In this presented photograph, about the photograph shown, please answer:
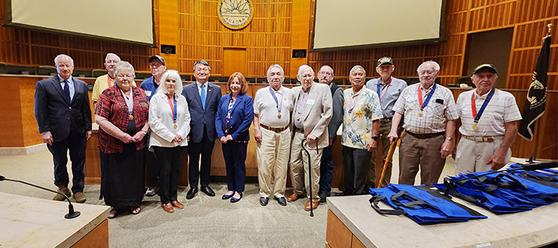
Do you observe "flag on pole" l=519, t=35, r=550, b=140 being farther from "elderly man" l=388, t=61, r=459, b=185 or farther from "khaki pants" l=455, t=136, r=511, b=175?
"elderly man" l=388, t=61, r=459, b=185

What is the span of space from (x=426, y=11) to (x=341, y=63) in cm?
302

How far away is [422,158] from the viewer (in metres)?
2.45

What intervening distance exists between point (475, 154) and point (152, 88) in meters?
3.44

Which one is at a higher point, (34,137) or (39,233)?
(39,233)

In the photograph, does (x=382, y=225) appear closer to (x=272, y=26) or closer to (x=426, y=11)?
(x=426, y=11)

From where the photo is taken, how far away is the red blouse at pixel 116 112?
2258mm

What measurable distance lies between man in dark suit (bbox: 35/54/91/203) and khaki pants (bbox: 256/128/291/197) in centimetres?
202

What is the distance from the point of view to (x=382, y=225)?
3.11 ft

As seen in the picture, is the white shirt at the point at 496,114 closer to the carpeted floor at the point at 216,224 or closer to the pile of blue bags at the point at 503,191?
the pile of blue bags at the point at 503,191

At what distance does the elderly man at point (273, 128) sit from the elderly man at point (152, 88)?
49.0 inches

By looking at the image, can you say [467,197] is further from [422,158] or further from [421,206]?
[422,158]

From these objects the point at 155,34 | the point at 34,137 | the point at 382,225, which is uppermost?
the point at 155,34

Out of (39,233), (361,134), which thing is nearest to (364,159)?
(361,134)

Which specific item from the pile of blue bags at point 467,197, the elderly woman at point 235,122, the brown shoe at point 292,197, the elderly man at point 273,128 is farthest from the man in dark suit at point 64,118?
the pile of blue bags at point 467,197
